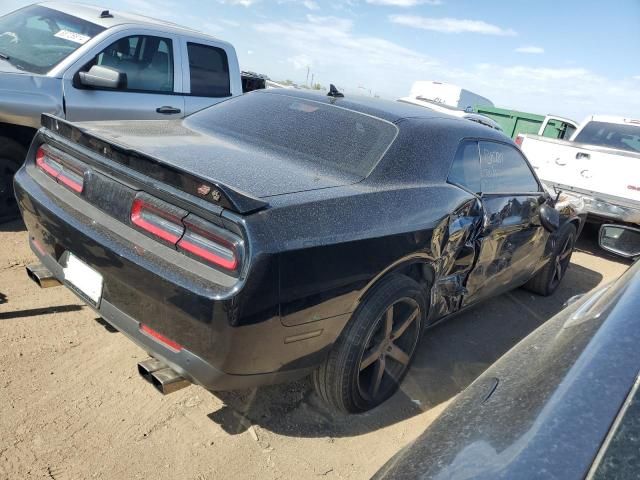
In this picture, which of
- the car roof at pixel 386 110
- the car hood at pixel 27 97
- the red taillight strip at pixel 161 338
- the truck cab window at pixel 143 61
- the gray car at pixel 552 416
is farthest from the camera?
the truck cab window at pixel 143 61

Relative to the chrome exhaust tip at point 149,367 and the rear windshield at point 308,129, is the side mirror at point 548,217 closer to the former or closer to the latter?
the rear windshield at point 308,129

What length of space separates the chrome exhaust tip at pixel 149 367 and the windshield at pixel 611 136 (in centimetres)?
784

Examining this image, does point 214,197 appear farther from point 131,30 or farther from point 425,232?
point 131,30

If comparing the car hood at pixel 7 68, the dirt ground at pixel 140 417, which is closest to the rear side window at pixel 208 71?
the car hood at pixel 7 68

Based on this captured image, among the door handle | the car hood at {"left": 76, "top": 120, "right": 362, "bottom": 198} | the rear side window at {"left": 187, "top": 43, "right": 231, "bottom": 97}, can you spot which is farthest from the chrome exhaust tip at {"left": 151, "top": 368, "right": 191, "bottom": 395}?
the rear side window at {"left": 187, "top": 43, "right": 231, "bottom": 97}

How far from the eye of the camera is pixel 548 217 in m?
3.96

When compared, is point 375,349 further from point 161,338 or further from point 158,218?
point 158,218

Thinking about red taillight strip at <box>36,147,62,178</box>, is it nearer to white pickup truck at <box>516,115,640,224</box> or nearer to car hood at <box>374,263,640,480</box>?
car hood at <box>374,263,640,480</box>

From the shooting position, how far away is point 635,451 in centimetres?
99

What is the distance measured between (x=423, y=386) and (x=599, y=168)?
5.34m

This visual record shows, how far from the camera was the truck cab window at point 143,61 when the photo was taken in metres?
4.54

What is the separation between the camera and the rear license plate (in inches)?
89.0

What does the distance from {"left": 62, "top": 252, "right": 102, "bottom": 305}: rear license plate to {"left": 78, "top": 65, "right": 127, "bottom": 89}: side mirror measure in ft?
7.37

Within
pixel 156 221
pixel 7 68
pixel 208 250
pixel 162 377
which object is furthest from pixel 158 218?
pixel 7 68
